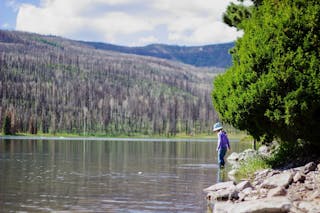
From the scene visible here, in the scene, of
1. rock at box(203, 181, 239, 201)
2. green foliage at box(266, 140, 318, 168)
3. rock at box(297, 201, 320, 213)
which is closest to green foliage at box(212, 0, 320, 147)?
green foliage at box(266, 140, 318, 168)

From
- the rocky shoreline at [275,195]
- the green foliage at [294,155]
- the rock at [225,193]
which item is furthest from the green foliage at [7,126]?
the rock at [225,193]

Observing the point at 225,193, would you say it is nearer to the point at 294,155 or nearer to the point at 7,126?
the point at 294,155

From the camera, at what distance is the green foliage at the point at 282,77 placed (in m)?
22.2

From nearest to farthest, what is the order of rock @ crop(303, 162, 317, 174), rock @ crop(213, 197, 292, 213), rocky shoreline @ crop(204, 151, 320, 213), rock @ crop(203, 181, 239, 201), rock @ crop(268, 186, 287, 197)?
rock @ crop(213, 197, 292, 213)
rocky shoreline @ crop(204, 151, 320, 213)
rock @ crop(268, 186, 287, 197)
rock @ crop(203, 181, 239, 201)
rock @ crop(303, 162, 317, 174)

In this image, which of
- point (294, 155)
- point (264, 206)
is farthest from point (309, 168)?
point (264, 206)

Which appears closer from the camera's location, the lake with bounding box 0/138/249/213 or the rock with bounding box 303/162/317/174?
the lake with bounding box 0/138/249/213

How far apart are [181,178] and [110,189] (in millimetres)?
6585

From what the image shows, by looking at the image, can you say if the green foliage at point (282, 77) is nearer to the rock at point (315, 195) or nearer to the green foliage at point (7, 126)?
the rock at point (315, 195)

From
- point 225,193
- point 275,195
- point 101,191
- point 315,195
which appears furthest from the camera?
point 101,191

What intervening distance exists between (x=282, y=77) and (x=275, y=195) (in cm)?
650

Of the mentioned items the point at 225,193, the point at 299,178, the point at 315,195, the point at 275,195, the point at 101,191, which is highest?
the point at 299,178

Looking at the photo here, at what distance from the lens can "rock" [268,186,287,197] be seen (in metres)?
17.8

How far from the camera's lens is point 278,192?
58.6 ft

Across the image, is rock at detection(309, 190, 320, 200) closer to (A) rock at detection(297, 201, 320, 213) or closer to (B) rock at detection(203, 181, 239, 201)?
(A) rock at detection(297, 201, 320, 213)
